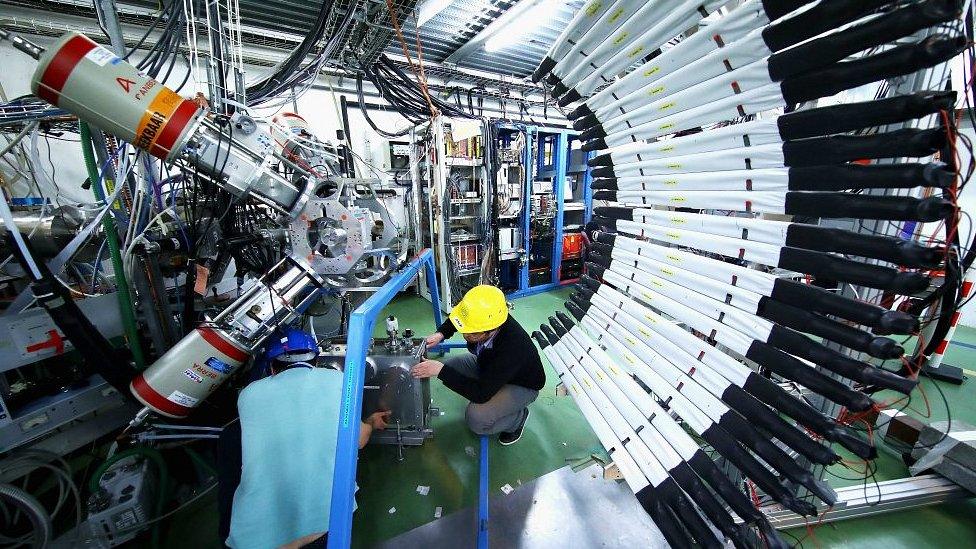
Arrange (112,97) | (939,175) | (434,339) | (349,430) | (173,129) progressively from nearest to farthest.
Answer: (939,175) < (349,430) < (112,97) < (173,129) < (434,339)

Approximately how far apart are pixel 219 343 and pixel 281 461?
3.25 feet

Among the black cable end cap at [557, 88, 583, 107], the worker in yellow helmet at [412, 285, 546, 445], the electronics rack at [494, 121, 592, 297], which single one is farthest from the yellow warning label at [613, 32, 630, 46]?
the electronics rack at [494, 121, 592, 297]

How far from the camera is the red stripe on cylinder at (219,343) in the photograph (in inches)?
68.1

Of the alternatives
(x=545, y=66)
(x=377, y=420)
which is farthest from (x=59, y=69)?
(x=377, y=420)

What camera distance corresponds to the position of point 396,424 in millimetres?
2273

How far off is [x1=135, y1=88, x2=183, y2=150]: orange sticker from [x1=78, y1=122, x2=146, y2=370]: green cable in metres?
0.46

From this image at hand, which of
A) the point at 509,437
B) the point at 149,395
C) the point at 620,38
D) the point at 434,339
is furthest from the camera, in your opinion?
the point at 434,339

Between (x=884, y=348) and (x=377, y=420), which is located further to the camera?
(x=377, y=420)

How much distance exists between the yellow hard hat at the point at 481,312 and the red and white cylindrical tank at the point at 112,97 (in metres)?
1.64

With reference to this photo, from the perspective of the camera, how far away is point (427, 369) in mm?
2070

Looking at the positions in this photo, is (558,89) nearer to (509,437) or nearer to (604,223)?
(604,223)

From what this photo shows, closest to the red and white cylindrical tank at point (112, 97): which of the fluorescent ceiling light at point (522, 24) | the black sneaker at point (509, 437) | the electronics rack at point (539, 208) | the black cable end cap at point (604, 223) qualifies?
the black cable end cap at point (604, 223)

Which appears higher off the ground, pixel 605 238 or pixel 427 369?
pixel 605 238

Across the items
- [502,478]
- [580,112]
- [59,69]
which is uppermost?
[59,69]
